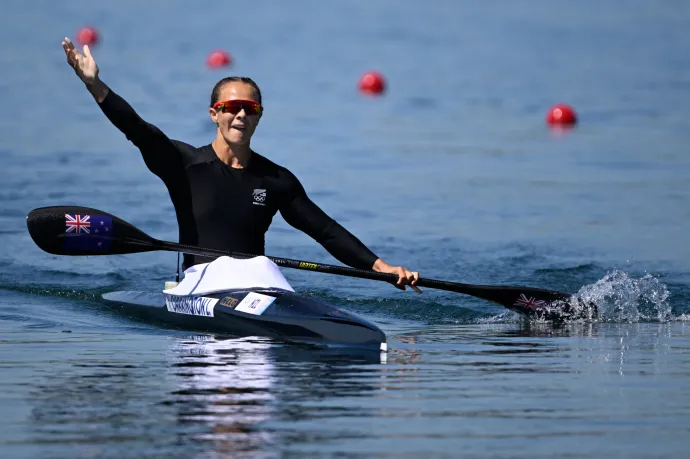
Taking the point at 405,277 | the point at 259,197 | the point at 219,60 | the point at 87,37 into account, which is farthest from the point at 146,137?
the point at 87,37

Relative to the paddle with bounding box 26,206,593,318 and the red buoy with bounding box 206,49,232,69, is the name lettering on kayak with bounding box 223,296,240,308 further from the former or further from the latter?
the red buoy with bounding box 206,49,232,69

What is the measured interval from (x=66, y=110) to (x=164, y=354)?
18.3 m

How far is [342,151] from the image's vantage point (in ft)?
72.3

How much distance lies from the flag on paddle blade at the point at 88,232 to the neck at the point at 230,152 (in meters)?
0.95

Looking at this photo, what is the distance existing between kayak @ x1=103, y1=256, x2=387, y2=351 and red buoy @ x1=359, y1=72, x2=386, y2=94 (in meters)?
18.6

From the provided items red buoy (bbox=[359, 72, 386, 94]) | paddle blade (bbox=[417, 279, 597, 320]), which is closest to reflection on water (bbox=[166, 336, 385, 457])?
paddle blade (bbox=[417, 279, 597, 320])

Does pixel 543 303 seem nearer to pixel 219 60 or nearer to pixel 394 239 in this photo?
pixel 394 239

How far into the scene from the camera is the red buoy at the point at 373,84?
92.8ft

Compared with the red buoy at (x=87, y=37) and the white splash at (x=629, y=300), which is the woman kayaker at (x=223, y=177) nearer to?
the white splash at (x=629, y=300)

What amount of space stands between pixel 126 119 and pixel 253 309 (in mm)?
1516

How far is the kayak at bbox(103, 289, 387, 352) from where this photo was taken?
830 centimetres

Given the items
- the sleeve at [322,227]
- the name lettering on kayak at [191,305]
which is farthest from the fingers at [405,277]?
the name lettering on kayak at [191,305]

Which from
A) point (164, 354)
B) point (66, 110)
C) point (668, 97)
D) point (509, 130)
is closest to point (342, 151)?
point (509, 130)

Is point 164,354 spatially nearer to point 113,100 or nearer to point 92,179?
point 113,100
